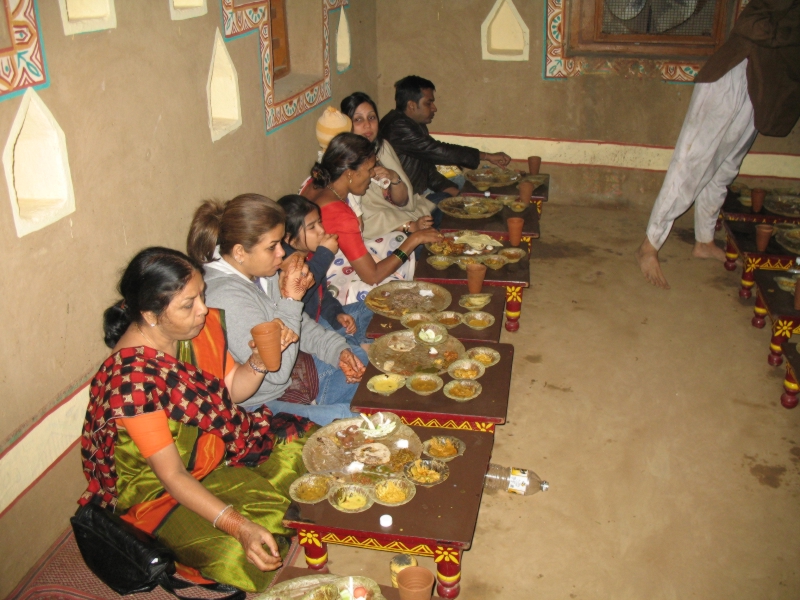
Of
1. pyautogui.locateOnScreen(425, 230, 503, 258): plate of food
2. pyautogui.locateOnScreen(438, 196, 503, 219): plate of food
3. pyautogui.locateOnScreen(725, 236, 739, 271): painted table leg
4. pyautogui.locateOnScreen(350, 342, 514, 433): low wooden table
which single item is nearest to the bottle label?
pyautogui.locateOnScreen(350, 342, 514, 433): low wooden table

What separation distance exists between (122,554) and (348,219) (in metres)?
2.21

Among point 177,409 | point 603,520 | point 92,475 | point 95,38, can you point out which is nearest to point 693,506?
point 603,520

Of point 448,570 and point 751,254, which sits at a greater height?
point 751,254

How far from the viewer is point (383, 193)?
16.1 feet

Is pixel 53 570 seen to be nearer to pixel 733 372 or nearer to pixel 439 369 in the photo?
pixel 439 369

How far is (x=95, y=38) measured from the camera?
2.75m

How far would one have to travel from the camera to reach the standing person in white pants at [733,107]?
4848 millimetres

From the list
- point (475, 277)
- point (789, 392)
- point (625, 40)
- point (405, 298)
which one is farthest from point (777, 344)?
point (625, 40)

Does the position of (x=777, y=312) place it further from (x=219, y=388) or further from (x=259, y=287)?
(x=219, y=388)

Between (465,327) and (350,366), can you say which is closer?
(350,366)

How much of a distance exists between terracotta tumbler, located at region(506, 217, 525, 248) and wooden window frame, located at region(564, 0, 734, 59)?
285 centimetres

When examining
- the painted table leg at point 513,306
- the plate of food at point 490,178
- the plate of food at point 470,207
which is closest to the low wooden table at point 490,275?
the painted table leg at point 513,306

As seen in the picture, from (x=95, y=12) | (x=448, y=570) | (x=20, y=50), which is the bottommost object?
(x=448, y=570)

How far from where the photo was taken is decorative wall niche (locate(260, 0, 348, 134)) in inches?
196
